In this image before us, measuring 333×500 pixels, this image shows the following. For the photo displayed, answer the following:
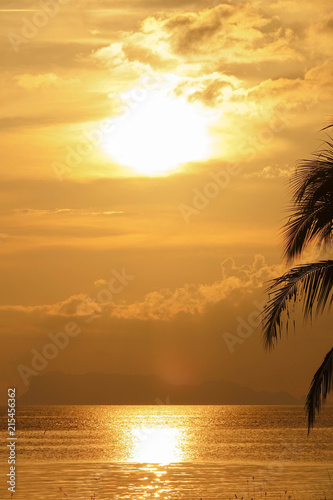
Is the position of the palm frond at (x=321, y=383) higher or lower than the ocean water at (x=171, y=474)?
lower

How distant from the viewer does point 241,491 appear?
3709cm

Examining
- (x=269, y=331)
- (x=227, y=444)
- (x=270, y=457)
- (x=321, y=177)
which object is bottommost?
(x=269, y=331)

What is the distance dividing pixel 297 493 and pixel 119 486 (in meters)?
8.76

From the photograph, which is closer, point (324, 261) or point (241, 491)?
point (324, 261)

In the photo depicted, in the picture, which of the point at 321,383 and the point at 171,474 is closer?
the point at 321,383

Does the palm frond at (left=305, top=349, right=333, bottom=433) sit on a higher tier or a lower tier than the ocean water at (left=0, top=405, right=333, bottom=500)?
lower

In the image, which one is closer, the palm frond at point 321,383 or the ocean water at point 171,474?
the palm frond at point 321,383

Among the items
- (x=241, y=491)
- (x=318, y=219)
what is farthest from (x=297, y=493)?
(x=318, y=219)

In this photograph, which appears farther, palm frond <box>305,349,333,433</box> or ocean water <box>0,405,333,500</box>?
ocean water <box>0,405,333,500</box>

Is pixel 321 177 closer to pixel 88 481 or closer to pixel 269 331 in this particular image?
pixel 269 331

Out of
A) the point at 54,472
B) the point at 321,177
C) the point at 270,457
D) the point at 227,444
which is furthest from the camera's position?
the point at 227,444

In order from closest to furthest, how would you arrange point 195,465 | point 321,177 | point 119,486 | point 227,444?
point 321,177 < point 119,486 < point 195,465 < point 227,444

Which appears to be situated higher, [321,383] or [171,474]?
[171,474]

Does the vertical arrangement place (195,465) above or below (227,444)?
below
